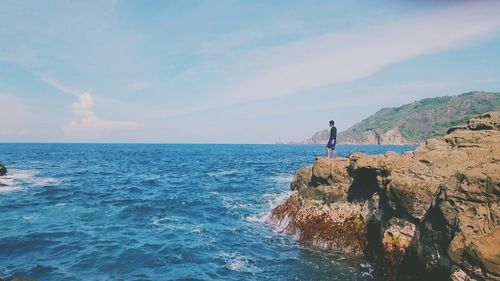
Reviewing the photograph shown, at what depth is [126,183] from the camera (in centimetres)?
4716

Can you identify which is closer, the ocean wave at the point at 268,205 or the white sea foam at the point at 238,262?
the white sea foam at the point at 238,262

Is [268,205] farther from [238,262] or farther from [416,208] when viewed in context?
[416,208]

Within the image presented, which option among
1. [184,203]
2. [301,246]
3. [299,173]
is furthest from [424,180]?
[184,203]

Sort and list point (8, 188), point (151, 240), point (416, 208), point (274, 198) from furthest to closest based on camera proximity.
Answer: point (8, 188) < point (274, 198) < point (151, 240) < point (416, 208)

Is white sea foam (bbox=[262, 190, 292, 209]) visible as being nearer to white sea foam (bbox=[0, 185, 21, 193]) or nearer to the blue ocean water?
the blue ocean water

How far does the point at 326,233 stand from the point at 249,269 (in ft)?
17.6

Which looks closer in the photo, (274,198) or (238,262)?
(238,262)

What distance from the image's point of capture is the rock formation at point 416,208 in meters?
11.1

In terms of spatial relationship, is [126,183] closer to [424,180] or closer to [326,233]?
[326,233]

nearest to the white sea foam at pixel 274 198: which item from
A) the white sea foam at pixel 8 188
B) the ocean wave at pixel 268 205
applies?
the ocean wave at pixel 268 205

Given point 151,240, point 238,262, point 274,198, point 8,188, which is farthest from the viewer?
point 8,188

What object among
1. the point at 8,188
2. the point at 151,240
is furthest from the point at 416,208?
the point at 8,188

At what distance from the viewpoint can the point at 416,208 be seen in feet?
51.8

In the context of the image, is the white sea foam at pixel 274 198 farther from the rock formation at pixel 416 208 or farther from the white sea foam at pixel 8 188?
the white sea foam at pixel 8 188
